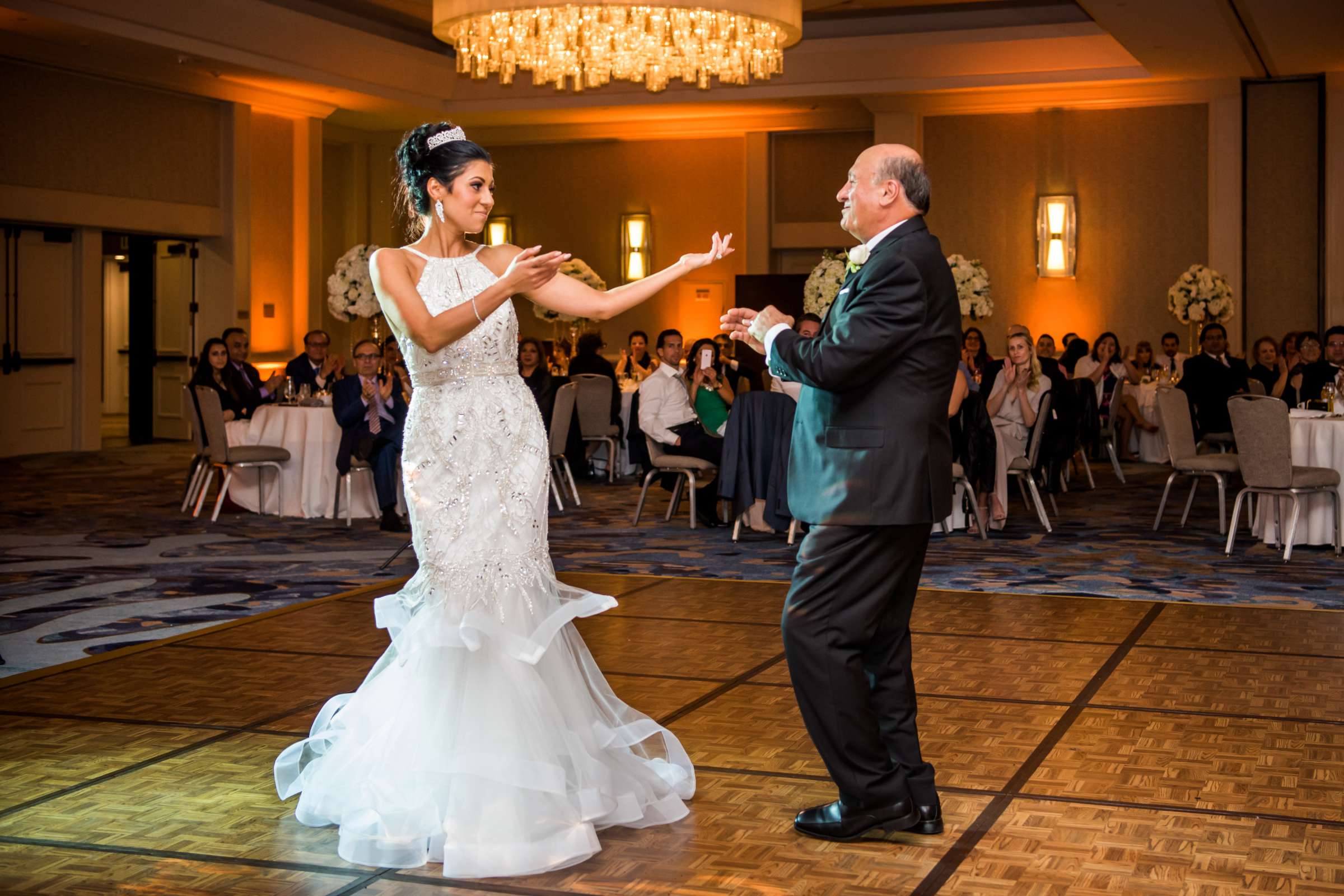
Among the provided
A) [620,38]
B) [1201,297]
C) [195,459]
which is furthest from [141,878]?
[1201,297]

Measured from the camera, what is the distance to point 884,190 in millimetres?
3158

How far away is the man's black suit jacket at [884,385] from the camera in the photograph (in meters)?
3.05

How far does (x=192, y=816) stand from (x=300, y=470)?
21.4 feet

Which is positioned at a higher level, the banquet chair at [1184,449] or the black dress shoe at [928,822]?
the banquet chair at [1184,449]

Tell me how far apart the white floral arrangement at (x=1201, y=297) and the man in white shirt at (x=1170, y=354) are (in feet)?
1.33

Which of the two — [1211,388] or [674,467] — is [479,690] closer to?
[674,467]

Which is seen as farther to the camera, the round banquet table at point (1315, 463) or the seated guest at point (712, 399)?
the seated guest at point (712, 399)

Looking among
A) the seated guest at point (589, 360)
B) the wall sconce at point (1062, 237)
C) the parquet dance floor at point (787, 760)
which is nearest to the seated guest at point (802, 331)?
the parquet dance floor at point (787, 760)

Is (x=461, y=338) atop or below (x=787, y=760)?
atop

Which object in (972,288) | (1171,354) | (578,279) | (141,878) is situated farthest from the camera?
(1171,354)

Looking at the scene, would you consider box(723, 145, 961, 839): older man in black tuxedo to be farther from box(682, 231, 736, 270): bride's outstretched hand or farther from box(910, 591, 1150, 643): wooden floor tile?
box(910, 591, 1150, 643): wooden floor tile

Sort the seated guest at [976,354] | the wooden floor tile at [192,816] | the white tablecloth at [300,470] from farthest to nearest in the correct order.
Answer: the seated guest at [976,354] < the white tablecloth at [300,470] < the wooden floor tile at [192,816]

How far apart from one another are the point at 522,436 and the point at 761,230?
14.8 metres

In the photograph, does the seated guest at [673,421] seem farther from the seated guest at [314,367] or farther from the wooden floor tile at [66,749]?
the wooden floor tile at [66,749]
